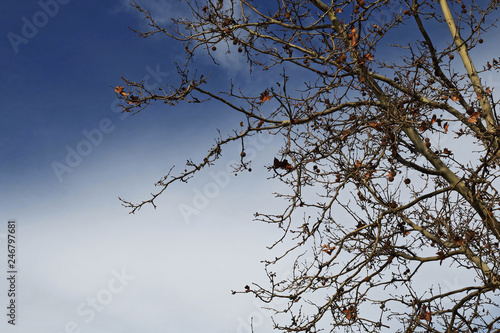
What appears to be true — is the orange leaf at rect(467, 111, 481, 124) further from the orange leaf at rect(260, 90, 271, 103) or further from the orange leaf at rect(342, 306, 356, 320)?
the orange leaf at rect(342, 306, 356, 320)

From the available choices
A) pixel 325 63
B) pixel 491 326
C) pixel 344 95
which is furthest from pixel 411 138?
pixel 491 326

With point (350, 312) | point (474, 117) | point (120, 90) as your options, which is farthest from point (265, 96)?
point (350, 312)

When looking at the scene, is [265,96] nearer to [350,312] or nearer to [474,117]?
[474,117]

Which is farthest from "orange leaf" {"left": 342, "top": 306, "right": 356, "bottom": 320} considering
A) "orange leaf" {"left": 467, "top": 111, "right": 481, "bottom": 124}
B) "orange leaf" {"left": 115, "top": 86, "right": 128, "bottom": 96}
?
"orange leaf" {"left": 115, "top": 86, "right": 128, "bottom": 96}

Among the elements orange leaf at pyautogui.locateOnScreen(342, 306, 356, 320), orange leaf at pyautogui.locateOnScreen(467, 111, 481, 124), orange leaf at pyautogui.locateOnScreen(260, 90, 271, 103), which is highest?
orange leaf at pyautogui.locateOnScreen(260, 90, 271, 103)

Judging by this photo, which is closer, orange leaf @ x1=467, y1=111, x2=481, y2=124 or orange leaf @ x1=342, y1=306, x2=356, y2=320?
orange leaf @ x1=467, y1=111, x2=481, y2=124

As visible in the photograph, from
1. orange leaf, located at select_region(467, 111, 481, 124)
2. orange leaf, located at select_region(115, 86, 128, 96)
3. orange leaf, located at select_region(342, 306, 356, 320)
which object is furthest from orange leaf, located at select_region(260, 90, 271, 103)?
orange leaf, located at select_region(342, 306, 356, 320)

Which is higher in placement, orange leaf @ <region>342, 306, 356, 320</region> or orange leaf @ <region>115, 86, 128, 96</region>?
orange leaf @ <region>115, 86, 128, 96</region>

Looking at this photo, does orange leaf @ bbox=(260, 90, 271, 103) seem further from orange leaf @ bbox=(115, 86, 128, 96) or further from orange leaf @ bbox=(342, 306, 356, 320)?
orange leaf @ bbox=(342, 306, 356, 320)

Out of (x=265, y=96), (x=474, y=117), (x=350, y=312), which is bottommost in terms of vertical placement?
(x=350, y=312)

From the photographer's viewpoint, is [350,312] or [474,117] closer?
[474,117]

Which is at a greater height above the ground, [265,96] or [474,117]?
[265,96]

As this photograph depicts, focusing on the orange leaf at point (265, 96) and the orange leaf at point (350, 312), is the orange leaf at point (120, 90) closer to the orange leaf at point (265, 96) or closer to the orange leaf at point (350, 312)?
the orange leaf at point (265, 96)

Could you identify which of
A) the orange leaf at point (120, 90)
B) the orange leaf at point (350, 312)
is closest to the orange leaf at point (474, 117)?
the orange leaf at point (350, 312)
